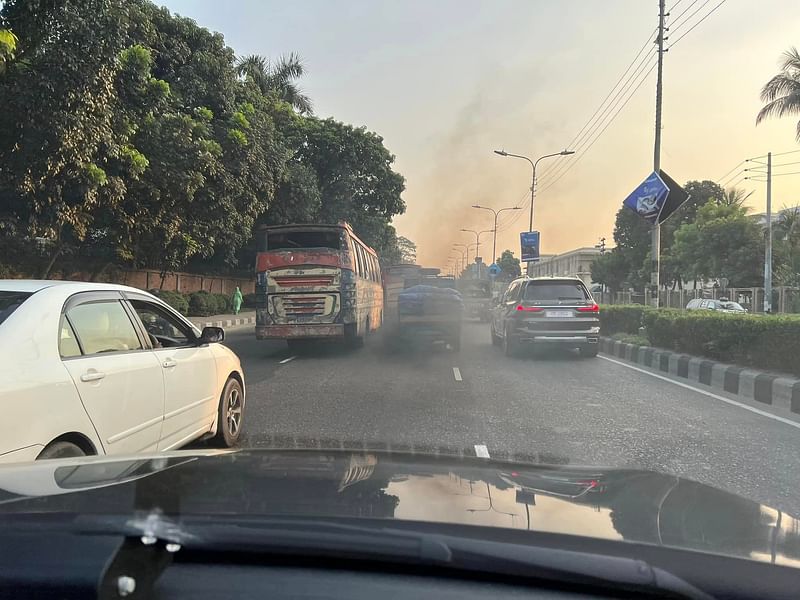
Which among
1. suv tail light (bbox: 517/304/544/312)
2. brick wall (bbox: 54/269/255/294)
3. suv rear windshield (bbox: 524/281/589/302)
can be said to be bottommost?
suv tail light (bbox: 517/304/544/312)

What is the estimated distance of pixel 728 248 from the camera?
3612cm

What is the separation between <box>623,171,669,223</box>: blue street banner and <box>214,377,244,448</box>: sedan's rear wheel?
36.5 ft

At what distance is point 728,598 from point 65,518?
5.45ft

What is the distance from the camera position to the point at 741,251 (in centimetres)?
3528

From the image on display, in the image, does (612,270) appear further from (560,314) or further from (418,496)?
(418,496)

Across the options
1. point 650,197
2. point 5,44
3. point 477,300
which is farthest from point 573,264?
point 5,44

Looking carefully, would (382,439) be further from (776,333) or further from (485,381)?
(776,333)

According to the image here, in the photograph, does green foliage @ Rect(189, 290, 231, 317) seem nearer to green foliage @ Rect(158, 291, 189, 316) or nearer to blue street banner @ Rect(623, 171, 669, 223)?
green foliage @ Rect(158, 291, 189, 316)

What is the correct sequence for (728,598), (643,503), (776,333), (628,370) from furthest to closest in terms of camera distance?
(628,370) → (776,333) → (643,503) → (728,598)

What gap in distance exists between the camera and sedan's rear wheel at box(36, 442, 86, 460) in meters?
2.98

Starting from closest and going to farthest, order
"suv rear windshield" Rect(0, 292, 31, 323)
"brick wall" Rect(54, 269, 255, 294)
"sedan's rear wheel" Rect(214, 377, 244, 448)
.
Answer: "suv rear windshield" Rect(0, 292, 31, 323)
"sedan's rear wheel" Rect(214, 377, 244, 448)
"brick wall" Rect(54, 269, 255, 294)

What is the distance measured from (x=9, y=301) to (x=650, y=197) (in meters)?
13.3

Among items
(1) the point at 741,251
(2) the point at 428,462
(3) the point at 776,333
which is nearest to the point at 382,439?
(2) the point at 428,462

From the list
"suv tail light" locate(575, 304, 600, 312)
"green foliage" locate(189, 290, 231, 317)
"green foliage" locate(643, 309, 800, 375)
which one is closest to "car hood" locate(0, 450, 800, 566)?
"green foliage" locate(643, 309, 800, 375)
